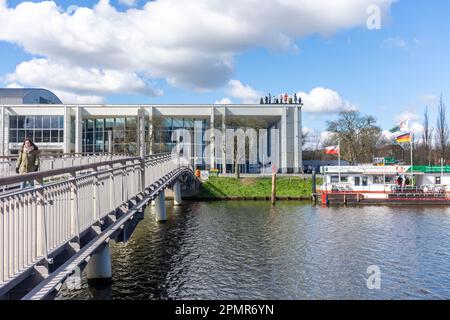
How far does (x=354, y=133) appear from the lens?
184ft

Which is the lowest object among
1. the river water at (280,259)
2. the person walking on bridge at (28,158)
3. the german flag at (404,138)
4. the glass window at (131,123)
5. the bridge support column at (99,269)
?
the river water at (280,259)

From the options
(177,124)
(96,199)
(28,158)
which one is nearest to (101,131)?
(177,124)

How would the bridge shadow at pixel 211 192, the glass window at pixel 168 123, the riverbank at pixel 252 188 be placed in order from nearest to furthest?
1. the riverbank at pixel 252 188
2. the bridge shadow at pixel 211 192
3. the glass window at pixel 168 123

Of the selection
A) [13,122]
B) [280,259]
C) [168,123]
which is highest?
[13,122]

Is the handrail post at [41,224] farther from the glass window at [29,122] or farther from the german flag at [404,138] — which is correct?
the glass window at [29,122]

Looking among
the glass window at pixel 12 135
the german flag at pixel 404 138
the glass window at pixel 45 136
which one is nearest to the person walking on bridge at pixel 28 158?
the german flag at pixel 404 138

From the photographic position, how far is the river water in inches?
474

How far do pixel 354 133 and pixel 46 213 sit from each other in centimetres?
5448

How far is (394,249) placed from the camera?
17.5 meters

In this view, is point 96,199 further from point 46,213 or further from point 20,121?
point 20,121

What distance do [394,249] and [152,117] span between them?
39023 mm

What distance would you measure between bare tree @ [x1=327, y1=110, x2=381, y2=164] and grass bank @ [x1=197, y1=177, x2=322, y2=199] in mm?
15753

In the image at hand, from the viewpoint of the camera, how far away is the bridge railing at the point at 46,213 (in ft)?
16.4

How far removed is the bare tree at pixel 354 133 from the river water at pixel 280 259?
29.4 metres
